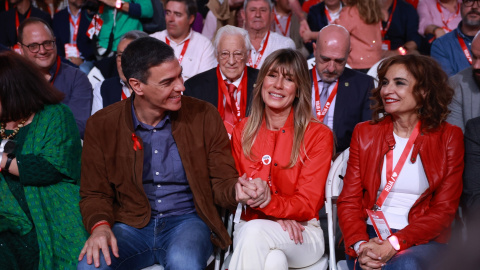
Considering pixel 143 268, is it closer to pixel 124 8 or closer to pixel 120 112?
pixel 120 112

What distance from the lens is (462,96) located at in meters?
3.75

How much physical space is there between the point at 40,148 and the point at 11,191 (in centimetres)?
29

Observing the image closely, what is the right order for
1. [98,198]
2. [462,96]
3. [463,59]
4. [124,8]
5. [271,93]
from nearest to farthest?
[98,198] → [271,93] → [462,96] → [463,59] → [124,8]

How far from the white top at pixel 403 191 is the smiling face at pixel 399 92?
21 centimetres

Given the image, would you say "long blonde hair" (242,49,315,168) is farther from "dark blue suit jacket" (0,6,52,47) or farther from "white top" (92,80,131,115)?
"dark blue suit jacket" (0,6,52,47)

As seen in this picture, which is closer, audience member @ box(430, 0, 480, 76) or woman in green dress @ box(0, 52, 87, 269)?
woman in green dress @ box(0, 52, 87, 269)

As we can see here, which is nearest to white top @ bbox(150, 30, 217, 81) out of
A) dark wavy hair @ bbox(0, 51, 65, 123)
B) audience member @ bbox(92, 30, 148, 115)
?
audience member @ bbox(92, 30, 148, 115)

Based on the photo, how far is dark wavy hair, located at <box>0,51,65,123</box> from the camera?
3123 millimetres

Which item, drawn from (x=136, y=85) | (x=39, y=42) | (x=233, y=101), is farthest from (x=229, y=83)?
(x=136, y=85)

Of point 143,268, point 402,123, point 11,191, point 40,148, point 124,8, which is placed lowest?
point 143,268

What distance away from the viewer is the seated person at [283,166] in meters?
2.80

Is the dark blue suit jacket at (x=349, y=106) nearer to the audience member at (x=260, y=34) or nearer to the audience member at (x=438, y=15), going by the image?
the audience member at (x=260, y=34)

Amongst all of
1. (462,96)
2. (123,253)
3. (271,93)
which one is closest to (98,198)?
(123,253)

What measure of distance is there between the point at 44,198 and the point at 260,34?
309 cm
